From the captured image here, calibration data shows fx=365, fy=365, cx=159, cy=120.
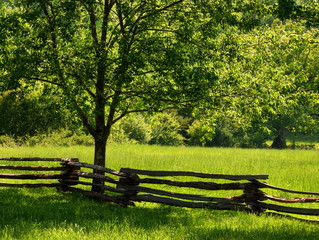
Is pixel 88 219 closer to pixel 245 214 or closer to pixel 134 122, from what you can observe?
pixel 245 214

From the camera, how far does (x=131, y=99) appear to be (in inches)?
449

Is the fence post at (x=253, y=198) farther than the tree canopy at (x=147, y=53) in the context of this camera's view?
Yes

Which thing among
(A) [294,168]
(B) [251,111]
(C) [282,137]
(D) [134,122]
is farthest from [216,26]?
(C) [282,137]

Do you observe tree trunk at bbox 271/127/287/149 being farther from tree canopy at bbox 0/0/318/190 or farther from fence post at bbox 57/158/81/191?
fence post at bbox 57/158/81/191

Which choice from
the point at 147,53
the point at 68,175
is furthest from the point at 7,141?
the point at 147,53

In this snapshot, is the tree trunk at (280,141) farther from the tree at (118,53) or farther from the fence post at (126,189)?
the fence post at (126,189)

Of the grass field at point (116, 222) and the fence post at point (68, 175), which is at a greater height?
the fence post at point (68, 175)

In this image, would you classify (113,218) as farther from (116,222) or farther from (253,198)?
(253,198)

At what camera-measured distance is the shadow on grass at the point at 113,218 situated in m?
7.20

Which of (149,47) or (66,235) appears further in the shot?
(149,47)

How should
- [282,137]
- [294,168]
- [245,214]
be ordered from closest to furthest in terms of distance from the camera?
[245,214], [294,168], [282,137]

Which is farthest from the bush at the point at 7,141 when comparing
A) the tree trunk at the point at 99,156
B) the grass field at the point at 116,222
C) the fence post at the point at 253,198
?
the fence post at the point at 253,198

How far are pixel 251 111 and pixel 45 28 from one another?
6026mm

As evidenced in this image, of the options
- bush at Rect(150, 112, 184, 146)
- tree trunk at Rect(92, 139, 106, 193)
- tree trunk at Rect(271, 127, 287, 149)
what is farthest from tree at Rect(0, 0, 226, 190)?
tree trunk at Rect(271, 127, 287, 149)
